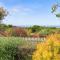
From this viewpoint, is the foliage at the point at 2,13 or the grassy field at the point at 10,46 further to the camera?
the foliage at the point at 2,13

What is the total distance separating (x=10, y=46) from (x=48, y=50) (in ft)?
9.57

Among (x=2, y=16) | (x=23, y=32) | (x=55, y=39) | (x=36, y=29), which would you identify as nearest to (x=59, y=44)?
(x=55, y=39)

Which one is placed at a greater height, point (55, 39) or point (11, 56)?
point (55, 39)

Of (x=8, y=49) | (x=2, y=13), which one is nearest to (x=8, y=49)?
(x=8, y=49)

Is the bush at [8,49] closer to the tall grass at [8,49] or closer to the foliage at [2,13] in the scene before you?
the tall grass at [8,49]

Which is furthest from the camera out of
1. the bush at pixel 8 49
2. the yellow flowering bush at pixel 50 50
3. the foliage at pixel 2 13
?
the foliage at pixel 2 13

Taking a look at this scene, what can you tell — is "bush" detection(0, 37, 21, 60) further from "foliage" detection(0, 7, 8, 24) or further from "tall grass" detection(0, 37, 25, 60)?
"foliage" detection(0, 7, 8, 24)

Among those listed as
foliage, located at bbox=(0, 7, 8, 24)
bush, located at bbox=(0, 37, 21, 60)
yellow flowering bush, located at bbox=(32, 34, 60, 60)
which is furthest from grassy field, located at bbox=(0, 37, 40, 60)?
foliage, located at bbox=(0, 7, 8, 24)

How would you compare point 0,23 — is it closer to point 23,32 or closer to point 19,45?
point 23,32

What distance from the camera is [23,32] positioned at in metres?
23.5

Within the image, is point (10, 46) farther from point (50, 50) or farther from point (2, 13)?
point (2, 13)

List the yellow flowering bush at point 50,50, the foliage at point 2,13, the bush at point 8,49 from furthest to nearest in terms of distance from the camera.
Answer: the foliage at point 2,13 → the bush at point 8,49 → the yellow flowering bush at point 50,50

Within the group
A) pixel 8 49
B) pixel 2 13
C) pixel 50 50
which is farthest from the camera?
pixel 2 13

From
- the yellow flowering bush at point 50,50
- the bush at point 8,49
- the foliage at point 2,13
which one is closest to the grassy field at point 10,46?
the bush at point 8,49
